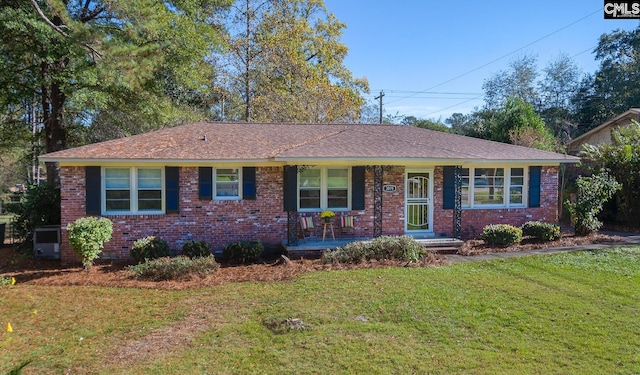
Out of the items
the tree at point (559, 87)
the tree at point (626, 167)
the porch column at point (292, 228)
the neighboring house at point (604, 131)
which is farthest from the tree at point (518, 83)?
the porch column at point (292, 228)

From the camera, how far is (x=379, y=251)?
1025 centimetres

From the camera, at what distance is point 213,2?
18.3 m

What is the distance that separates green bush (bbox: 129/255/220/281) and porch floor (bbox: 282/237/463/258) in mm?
2324

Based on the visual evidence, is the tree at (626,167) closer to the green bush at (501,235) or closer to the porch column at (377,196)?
the green bush at (501,235)

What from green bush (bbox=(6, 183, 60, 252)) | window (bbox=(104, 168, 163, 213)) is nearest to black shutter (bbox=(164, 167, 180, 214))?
window (bbox=(104, 168, 163, 213))

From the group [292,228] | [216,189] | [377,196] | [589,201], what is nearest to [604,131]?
[589,201]

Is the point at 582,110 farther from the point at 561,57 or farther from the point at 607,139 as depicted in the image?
the point at 607,139

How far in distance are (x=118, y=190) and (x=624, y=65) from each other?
126 feet

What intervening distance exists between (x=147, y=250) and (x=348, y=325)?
6370 millimetres

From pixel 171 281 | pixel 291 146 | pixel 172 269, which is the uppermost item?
pixel 291 146

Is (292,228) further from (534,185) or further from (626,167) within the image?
(626,167)

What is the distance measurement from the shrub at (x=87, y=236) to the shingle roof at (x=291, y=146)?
1787 mm

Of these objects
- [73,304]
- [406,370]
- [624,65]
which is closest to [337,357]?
[406,370]

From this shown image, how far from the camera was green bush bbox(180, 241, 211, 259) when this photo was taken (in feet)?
34.1
